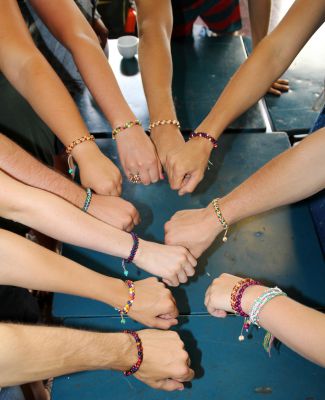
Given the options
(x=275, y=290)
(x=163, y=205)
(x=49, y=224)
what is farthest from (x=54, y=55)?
(x=275, y=290)

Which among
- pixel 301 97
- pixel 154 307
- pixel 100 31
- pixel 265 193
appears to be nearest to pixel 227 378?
pixel 154 307

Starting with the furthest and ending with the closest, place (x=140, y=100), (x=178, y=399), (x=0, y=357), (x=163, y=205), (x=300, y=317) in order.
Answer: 1. (x=140, y=100)
2. (x=163, y=205)
3. (x=178, y=399)
4. (x=300, y=317)
5. (x=0, y=357)

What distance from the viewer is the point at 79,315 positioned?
3.33 feet

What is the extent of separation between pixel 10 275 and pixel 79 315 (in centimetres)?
26

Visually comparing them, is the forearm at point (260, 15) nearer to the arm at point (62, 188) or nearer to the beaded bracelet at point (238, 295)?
the arm at point (62, 188)

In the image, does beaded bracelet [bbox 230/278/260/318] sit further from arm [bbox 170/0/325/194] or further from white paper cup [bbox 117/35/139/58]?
white paper cup [bbox 117/35/139/58]

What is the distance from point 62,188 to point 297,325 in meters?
0.68

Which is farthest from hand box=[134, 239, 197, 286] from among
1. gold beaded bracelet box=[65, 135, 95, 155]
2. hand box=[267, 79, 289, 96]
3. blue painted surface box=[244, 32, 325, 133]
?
hand box=[267, 79, 289, 96]

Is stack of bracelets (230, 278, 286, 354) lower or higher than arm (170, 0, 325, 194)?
lower

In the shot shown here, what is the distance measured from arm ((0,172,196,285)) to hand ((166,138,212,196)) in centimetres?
23

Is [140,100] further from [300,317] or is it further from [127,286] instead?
[300,317]

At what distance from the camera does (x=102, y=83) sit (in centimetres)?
121

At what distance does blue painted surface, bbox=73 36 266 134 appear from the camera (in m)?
1.51

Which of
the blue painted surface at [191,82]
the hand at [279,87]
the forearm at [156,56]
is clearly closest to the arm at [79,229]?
the forearm at [156,56]
